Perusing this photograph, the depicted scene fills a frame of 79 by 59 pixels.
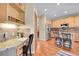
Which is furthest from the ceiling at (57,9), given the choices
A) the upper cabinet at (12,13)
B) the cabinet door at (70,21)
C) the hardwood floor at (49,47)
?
the hardwood floor at (49,47)

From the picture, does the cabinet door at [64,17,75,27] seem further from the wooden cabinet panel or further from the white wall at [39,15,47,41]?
the wooden cabinet panel

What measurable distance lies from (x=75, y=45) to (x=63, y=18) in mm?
644

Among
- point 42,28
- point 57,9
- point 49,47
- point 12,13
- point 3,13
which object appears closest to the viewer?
point 3,13

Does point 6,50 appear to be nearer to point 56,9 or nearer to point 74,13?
point 56,9

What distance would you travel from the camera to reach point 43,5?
9.58ft

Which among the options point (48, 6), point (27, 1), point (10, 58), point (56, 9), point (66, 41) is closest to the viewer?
point (10, 58)

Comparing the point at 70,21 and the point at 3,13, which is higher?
the point at 3,13

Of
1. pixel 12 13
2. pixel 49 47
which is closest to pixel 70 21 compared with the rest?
pixel 49 47

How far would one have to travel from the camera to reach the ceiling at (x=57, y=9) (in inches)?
111

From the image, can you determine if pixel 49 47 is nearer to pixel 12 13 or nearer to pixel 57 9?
pixel 57 9

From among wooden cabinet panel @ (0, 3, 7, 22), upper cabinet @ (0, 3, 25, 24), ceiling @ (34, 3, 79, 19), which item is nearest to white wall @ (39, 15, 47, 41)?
ceiling @ (34, 3, 79, 19)

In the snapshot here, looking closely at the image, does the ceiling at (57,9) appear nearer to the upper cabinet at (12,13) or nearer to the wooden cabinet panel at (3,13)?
the upper cabinet at (12,13)

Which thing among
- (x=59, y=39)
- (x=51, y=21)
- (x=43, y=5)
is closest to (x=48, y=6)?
(x=43, y=5)

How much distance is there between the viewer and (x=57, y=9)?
122 inches
